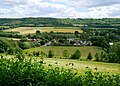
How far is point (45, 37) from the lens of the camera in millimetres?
122750

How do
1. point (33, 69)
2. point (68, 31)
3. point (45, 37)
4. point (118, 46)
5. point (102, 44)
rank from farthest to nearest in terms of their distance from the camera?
point (68, 31) < point (45, 37) < point (102, 44) < point (118, 46) < point (33, 69)

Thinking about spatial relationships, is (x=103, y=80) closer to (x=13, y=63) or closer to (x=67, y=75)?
(x=67, y=75)

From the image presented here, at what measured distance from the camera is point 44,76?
27.7ft

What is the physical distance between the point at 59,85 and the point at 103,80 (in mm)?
1239

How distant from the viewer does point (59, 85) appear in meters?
8.23

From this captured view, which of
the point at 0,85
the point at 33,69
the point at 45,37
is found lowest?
the point at 45,37

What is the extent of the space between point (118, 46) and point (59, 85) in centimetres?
6699

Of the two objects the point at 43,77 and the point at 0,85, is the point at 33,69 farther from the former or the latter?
the point at 0,85

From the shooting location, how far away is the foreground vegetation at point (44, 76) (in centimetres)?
813

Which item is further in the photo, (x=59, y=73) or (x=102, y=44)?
(x=102, y=44)

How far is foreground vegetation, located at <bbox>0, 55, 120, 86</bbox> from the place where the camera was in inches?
320

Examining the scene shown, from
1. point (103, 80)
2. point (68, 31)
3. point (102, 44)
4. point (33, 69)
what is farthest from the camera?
point (68, 31)

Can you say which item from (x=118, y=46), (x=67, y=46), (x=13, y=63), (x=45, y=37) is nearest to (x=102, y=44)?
(x=67, y=46)

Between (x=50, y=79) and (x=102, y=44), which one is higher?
(x=50, y=79)
